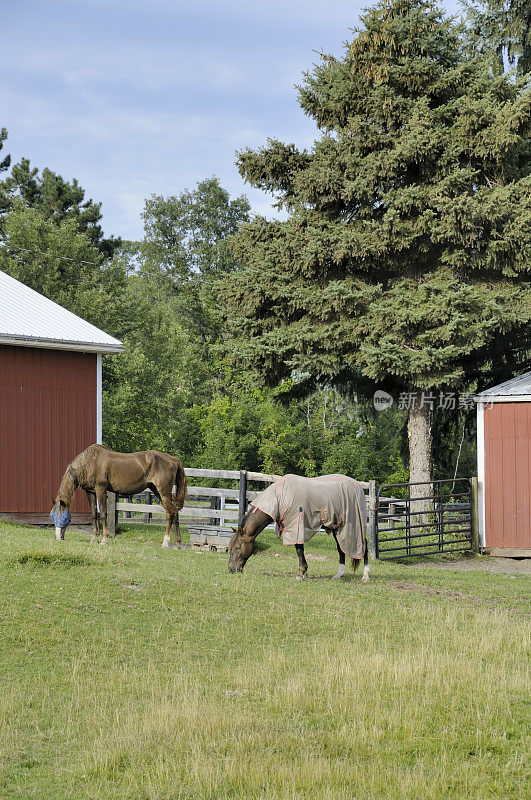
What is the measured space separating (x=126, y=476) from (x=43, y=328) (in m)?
5.24

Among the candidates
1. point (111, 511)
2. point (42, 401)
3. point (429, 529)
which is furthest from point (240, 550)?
point (42, 401)

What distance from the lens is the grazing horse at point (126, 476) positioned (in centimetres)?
1562

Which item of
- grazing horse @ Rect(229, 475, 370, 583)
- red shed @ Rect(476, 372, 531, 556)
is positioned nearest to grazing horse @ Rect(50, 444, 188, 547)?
grazing horse @ Rect(229, 475, 370, 583)

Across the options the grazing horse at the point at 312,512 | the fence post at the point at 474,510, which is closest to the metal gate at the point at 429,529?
the fence post at the point at 474,510

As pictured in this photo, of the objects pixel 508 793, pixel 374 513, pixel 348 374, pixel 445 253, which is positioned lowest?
pixel 508 793

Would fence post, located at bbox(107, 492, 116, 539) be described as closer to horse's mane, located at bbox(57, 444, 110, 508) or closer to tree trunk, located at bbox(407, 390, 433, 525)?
horse's mane, located at bbox(57, 444, 110, 508)

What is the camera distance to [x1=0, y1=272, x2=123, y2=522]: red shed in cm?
1864

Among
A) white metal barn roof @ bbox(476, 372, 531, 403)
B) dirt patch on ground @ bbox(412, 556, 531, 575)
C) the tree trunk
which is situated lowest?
dirt patch on ground @ bbox(412, 556, 531, 575)

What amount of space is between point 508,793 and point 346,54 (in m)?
19.4

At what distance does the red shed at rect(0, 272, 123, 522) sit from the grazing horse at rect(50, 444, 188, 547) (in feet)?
10.7

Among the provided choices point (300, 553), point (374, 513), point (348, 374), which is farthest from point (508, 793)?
point (348, 374)

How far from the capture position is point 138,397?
35.6 m

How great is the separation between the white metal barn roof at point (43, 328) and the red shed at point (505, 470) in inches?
332

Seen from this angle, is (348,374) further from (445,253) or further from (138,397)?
(138,397)
